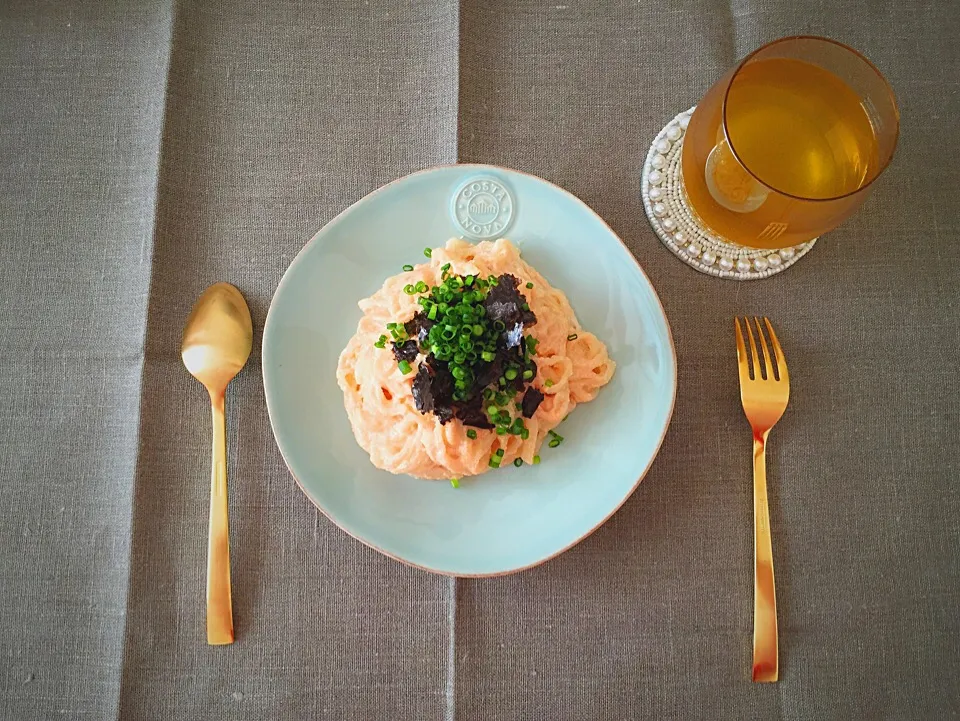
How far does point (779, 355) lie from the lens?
1.78 meters

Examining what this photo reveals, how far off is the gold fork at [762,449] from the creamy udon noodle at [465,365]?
43 centimetres

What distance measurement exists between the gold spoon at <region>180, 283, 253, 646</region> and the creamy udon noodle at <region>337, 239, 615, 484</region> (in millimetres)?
356

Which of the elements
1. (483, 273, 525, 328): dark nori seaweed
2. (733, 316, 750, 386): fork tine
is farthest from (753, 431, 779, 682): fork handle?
(483, 273, 525, 328): dark nori seaweed

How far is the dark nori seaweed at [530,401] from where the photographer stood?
1.57 metres

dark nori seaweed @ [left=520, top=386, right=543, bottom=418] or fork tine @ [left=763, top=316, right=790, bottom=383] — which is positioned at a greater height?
fork tine @ [left=763, top=316, right=790, bottom=383]

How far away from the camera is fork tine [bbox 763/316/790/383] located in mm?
1770

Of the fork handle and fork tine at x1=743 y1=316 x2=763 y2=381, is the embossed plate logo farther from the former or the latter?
the fork handle

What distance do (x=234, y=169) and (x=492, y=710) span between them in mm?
1688

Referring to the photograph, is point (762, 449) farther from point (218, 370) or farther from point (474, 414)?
point (218, 370)

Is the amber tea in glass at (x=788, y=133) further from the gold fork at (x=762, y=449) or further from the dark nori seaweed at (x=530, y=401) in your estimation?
the dark nori seaweed at (x=530, y=401)

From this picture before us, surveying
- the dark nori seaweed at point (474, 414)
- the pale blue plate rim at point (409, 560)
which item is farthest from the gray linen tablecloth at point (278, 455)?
the dark nori seaweed at point (474, 414)

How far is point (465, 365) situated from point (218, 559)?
2.86 ft

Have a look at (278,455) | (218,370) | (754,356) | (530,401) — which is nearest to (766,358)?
(754,356)

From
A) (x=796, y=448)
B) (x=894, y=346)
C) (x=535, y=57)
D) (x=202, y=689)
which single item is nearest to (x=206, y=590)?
(x=202, y=689)
